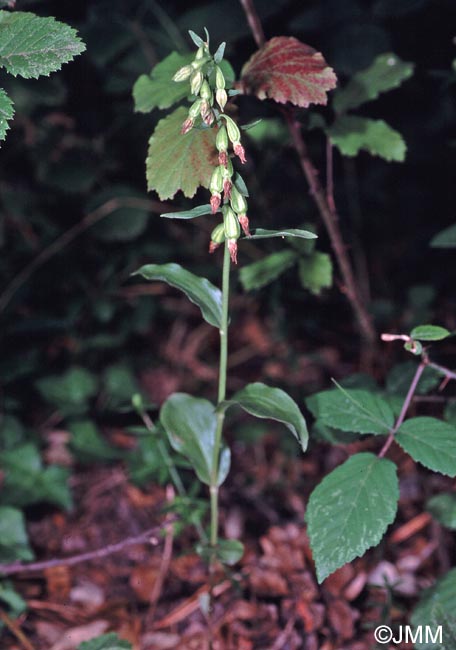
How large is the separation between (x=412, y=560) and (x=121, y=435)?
58.2 inches

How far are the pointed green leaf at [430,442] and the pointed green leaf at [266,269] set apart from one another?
2.28ft

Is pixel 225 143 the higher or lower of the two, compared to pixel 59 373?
higher

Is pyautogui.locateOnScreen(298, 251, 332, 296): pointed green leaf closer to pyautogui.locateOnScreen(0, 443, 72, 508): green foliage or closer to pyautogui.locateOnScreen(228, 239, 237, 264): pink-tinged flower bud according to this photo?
pyautogui.locateOnScreen(228, 239, 237, 264): pink-tinged flower bud

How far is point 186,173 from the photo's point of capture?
5.15 feet

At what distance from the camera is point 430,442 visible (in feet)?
5.25

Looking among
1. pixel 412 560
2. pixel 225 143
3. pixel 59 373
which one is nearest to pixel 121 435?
pixel 59 373

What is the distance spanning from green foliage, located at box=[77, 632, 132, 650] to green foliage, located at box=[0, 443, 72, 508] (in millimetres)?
847

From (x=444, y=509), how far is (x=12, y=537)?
1460 millimetres

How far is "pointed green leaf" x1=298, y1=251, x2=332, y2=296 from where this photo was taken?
6.92 ft

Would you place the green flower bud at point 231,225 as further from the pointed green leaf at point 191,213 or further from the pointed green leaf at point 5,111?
the pointed green leaf at point 5,111

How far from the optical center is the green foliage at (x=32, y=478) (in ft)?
8.48

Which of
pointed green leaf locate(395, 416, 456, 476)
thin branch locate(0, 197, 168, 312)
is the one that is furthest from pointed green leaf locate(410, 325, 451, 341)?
thin branch locate(0, 197, 168, 312)

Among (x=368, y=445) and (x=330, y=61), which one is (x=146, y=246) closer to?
(x=330, y=61)

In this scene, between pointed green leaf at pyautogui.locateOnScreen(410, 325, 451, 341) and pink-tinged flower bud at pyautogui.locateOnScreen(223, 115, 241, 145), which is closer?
pink-tinged flower bud at pyautogui.locateOnScreen(223, 115, 241, 145)
